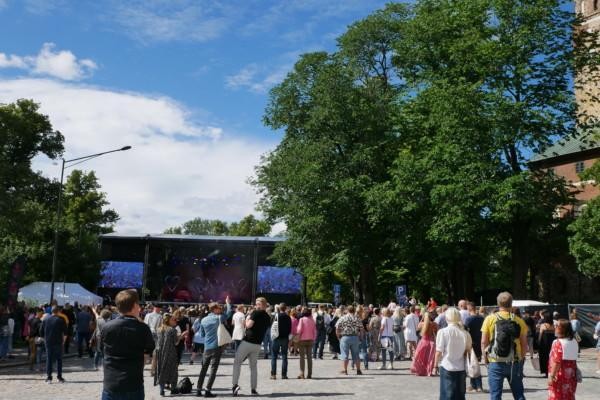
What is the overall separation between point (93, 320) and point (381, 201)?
17296 millimetres

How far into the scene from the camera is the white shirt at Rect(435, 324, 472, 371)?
9.40 metres

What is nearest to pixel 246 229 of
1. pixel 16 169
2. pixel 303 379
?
pixel 16 169

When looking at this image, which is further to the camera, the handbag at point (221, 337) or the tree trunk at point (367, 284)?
the tree trunk at point (367, 284)

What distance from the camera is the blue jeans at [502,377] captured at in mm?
9539

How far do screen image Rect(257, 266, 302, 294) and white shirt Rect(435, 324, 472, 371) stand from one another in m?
46.9

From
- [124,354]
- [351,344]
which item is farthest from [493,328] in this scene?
[351,344]

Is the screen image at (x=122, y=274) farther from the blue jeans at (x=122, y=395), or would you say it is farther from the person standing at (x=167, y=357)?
the blue jeans at (x=122, y=395)

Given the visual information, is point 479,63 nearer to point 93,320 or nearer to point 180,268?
point 93,320

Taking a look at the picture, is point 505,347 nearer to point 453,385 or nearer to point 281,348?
point 453,385

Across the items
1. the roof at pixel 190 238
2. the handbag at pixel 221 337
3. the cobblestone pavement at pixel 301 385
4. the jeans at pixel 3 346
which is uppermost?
the roof at pixel 190 238

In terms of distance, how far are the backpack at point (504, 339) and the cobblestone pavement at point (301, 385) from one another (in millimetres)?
3777

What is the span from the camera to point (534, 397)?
13.6 metres

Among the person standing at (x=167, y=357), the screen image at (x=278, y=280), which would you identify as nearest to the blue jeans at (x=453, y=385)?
the person standing at (x=167, y=357)

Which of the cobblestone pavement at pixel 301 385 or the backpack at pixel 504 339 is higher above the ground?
the backpack at pixel 504 339
